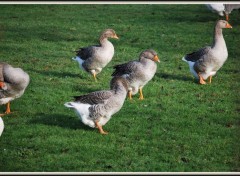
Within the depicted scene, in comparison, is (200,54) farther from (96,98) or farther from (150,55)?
(96,98)

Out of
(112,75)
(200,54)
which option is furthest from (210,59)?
(112,75)

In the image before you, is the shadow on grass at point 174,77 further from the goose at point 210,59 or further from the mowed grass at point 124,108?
the goose at point 210,59

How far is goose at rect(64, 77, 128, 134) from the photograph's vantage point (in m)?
10.0

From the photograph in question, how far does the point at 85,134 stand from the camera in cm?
1028

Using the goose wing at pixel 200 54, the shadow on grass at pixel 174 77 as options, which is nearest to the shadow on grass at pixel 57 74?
the shadow on grass at pixel 174 77

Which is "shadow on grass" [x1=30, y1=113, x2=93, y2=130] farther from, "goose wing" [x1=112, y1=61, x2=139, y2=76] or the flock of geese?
"goose wing" [x1=112, y1=61, x2=139, y2=76]

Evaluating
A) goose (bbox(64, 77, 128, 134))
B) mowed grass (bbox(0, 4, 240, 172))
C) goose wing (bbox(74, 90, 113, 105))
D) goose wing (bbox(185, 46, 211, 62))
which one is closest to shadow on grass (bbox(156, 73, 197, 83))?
mowed grass (bbox(0, 4, 240, 172))

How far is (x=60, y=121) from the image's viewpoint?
36.1ft

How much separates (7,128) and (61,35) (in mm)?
9093

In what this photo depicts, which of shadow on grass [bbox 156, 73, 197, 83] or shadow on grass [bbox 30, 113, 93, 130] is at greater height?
shadow on grass [bbox 156, 73, 197, 83]

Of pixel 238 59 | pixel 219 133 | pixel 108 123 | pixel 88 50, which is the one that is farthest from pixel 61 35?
pixel 219 133

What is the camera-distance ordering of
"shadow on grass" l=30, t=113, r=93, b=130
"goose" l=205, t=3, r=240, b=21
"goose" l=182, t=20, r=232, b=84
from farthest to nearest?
"goose" l=205, t=3, r=240, b=21 → "goose" l=182, t=20, r=232, b=84 → "shadow on grass" l=30, t=113, r=93, b=130

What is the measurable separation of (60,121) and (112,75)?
2418 mm

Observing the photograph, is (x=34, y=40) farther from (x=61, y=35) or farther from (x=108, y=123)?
(x=108, y=123)
